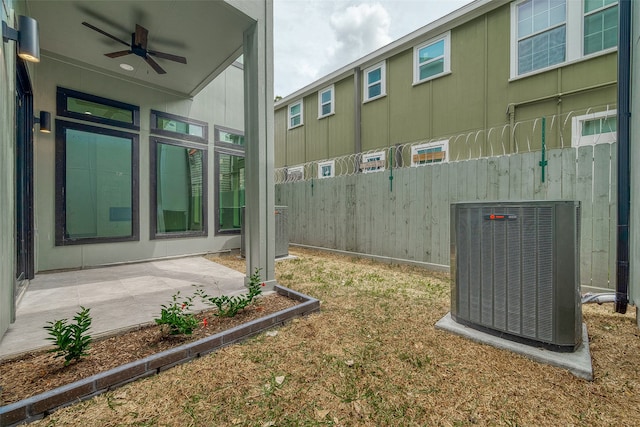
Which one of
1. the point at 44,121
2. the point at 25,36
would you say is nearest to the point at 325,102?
the point at 44,121

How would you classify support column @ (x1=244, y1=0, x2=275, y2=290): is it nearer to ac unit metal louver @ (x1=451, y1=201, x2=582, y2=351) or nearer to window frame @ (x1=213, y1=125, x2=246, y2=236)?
ac unit metal louver @ (x1=451, y1=201, x2=582, y2=351)

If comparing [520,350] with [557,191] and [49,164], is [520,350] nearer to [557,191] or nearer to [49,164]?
[557,191]

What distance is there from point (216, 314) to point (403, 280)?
288 cm

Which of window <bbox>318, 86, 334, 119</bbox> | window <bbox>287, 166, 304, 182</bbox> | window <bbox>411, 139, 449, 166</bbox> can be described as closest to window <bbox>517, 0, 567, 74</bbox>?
window <bbox>411, 139, 449, 166</bbox>

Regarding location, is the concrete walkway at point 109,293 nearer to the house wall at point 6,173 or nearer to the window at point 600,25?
the house wall at point 6,173

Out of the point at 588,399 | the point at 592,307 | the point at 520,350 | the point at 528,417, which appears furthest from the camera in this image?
the point at 592,307

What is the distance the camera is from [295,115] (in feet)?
38.7

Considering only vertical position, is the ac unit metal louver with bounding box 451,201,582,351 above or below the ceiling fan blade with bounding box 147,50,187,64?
below

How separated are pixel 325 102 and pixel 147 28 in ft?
23.4

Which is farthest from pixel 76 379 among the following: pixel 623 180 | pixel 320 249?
pixel 320 249

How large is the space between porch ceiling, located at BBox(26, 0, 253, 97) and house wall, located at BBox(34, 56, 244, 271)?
31cm

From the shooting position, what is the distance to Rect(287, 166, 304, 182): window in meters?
11.5

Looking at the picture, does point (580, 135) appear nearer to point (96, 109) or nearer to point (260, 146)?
point (260, 146)

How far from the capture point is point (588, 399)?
171 cm
